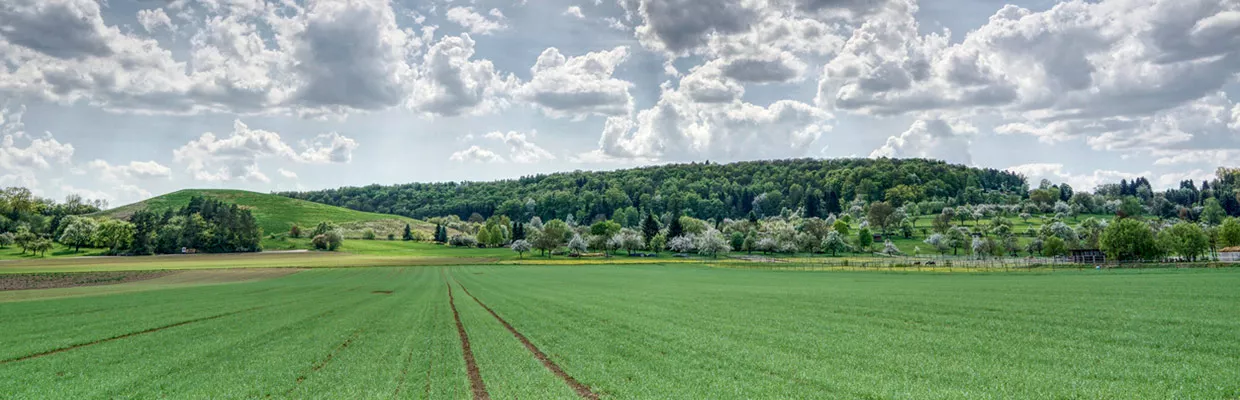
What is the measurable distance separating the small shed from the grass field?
271 feet

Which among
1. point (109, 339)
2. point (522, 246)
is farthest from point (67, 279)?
point (522, 246)

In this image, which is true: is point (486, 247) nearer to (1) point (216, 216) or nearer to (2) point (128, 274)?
(1) point (216, 216)

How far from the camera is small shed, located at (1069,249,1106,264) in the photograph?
10174 centimetres

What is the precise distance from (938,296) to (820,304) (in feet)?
30.9

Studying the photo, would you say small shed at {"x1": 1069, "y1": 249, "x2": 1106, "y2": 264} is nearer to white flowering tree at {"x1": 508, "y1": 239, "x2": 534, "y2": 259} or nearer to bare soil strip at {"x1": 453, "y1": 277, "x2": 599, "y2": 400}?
bare soil strip at {"x1": 453, "y1": 277, "x2": 599, "y2": 400}

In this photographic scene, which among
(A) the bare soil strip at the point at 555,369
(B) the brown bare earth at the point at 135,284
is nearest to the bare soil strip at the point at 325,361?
(A) the bare soil strip at the point at 555,369

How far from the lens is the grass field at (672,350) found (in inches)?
571

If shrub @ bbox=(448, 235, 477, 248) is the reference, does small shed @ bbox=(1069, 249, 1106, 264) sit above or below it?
below

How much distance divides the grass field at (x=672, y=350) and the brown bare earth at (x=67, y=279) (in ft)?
121

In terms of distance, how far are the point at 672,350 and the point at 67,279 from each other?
279ft

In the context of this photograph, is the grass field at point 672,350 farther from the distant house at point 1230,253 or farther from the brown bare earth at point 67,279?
the distant house at point 1230,253

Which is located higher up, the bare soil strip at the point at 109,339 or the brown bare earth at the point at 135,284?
the bare soil strip at the point at 109,339

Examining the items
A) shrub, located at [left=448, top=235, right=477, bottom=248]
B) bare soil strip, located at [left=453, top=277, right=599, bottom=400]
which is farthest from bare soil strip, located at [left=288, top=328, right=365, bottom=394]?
shrub, located at [left=448, top=235, right=477, bottom=248]

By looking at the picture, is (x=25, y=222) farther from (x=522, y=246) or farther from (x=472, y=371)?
(x=472, y=371)
